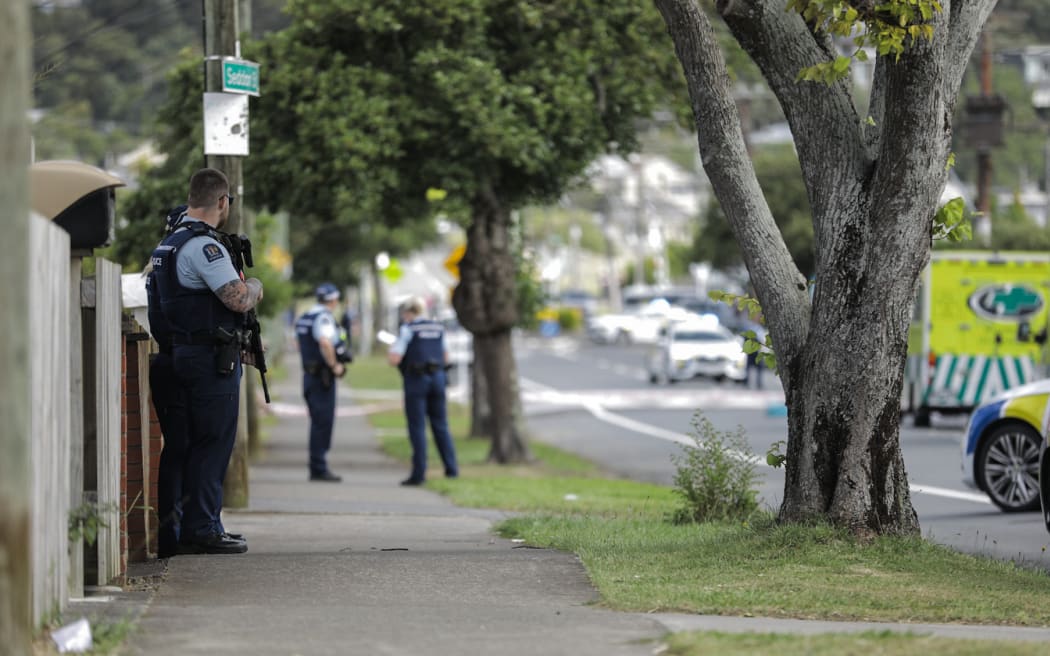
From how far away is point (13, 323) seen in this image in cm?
482

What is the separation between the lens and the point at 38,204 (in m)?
7.62

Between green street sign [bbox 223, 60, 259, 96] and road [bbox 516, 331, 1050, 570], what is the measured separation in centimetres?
412

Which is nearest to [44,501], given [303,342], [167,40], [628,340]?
[303,342]

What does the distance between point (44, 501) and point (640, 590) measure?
277 cm

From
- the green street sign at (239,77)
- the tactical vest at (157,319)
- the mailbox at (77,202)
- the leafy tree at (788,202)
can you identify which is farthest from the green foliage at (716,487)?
the leafy tree at (788,202)

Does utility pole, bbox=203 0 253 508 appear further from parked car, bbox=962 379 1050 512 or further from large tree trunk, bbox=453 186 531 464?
large tree trunk, bbox=453 186 531 464

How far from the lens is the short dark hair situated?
8.97m

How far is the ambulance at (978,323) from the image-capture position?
25.5 meters

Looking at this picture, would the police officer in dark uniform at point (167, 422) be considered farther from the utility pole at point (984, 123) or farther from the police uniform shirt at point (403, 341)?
the utility pole at point (984, 123)

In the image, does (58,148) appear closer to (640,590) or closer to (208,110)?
(208,110)

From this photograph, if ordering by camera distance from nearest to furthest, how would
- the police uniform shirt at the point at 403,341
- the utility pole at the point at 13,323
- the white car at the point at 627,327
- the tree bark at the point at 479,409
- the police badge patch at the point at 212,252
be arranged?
1. the utility pole at the point at 13,323
2. the police badge patch at the point at 212,252
3. the police uniform shirt at the point at 403,341
4. the tree bark at the point at 479,409
5. the white car at the point at 627,327

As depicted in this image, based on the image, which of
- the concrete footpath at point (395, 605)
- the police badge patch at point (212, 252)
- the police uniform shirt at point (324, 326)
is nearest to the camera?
the concrete footpath at point (395, 605)

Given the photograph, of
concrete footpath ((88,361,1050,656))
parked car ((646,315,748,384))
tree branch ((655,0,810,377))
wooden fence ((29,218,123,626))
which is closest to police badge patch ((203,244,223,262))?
wooden fence ((29,218,123,626))

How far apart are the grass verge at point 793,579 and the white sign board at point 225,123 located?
3649 millimetres
